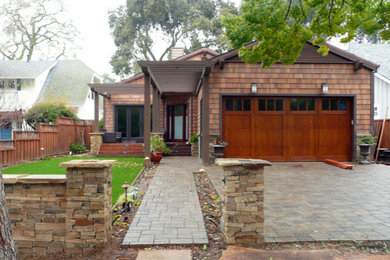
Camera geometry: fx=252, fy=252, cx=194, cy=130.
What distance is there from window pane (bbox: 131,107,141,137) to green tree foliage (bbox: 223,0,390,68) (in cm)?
1046

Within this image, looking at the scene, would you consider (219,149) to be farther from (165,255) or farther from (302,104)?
(165,255)

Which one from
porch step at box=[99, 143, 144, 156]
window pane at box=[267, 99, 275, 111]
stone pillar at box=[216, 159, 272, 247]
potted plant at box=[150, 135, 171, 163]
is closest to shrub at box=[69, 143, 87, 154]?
porch step at box=[99, 143, 144, 156]

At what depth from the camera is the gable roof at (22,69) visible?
17.2 m

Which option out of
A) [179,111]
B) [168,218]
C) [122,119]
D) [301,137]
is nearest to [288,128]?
[301,137]

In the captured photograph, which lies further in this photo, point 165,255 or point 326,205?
point 326,205

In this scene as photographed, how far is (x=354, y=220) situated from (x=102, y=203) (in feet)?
10.8

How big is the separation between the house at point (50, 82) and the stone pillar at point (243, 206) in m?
15.4

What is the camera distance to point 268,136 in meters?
8.97

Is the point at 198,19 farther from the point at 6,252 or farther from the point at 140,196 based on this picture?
the point at 6,252

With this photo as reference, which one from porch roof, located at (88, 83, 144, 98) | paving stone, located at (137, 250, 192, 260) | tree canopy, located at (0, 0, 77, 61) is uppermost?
tree canopy, located at (0, 0, 77, 61)

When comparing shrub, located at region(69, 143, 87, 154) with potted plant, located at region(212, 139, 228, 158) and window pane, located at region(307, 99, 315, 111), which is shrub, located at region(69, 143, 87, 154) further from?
window pane, located at region(307, 99, 315, 111)

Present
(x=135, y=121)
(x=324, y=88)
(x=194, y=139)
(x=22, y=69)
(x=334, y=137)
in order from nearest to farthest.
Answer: (x=324, y=88) < (x=334, y=137) < (x=194, y=139) < (x=135, y=121) < (x=22, y=69)

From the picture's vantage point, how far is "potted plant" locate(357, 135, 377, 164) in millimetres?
8633

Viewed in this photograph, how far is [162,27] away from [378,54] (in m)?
16.7
